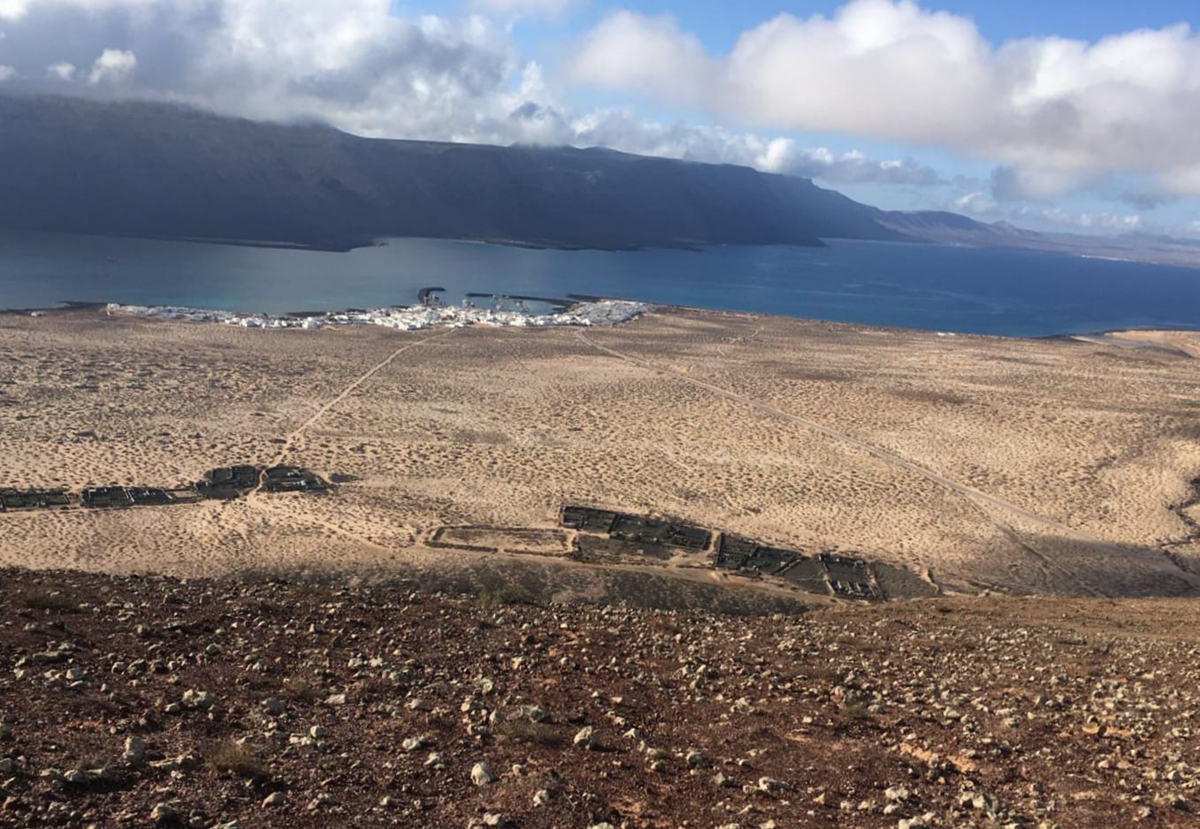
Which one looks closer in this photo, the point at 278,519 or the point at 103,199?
the point at 278,519

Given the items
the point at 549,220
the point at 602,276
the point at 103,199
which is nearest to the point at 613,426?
the point at 602,276

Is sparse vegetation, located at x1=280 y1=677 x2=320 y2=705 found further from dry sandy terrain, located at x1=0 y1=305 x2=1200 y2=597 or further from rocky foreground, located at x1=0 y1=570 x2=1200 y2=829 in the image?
dry sandy terrain, located at x1=0 y1=305 x2=1200 y2=597

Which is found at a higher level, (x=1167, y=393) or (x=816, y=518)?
(x=1167, y=393)

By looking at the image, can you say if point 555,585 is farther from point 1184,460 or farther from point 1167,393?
point 1167,393

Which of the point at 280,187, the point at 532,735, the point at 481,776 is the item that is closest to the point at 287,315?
the point at 532,735

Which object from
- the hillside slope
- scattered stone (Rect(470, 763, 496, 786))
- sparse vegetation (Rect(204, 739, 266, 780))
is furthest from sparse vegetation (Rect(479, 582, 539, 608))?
the hillside slope

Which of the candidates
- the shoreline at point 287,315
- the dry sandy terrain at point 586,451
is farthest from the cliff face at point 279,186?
the dry sandy terrain at point 586,451

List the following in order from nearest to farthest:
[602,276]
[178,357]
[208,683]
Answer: [208,683], [178,357], [602,276]

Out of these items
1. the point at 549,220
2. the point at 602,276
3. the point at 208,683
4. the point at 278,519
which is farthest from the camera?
the point at 549,220

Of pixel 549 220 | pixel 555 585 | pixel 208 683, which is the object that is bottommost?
pixel 555 585
